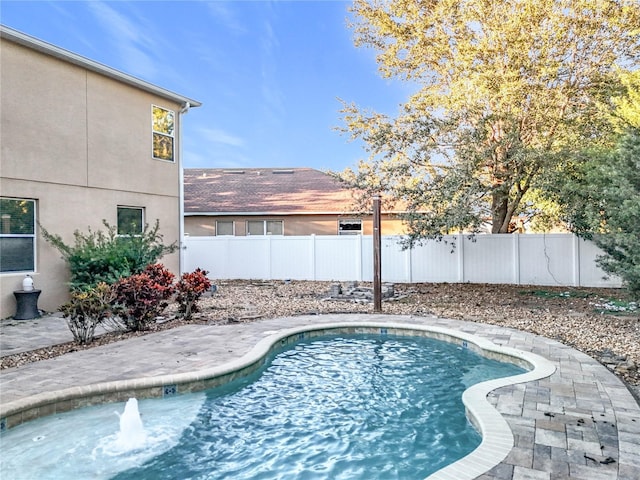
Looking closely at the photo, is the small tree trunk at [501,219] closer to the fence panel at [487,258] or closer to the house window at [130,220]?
the fence panel at [487,258]

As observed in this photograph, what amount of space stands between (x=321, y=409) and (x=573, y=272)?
11467 mm

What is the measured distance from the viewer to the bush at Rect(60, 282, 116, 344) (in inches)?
247

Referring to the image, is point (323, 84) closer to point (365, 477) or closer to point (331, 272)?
point (331, 272)

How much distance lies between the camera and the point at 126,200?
35.3 feet

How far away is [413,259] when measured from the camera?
14344 millimetres

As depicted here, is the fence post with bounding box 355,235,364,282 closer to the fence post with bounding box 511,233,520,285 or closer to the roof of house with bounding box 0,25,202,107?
the fence post with bounding box 511,233,520,285

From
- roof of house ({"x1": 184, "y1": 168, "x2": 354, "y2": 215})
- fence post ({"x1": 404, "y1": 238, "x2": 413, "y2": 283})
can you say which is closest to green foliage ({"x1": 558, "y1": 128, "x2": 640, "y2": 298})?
fence post ({"x1": 404, "y1": 238, "x2": 413, "y2": 283})

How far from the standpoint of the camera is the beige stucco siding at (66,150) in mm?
8445

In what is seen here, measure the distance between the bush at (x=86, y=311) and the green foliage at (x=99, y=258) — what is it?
233 centimetres

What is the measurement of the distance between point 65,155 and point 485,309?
982 centimetres

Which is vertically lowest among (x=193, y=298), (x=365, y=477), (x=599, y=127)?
(x=365, y=477)

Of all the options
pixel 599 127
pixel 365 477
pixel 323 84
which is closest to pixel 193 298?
pixel 365 477

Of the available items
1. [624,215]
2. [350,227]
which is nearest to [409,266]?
[350,227]

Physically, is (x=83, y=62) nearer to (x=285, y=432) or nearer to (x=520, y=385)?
(x=285, y=432)
